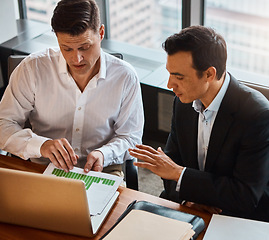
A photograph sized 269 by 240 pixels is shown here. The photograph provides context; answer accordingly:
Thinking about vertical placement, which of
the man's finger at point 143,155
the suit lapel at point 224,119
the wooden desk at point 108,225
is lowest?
the wooden desk at point 108,225

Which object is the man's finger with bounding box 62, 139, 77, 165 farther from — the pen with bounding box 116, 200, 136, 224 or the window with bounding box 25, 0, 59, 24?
the window with bounding box 25, 0, 59, 24

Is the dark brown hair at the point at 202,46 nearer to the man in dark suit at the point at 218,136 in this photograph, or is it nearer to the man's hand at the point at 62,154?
the man in dark suit at the point at 218,136

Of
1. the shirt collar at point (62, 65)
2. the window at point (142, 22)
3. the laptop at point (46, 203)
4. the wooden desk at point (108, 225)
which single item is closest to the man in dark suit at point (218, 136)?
the wooden desk at point (108, 225)

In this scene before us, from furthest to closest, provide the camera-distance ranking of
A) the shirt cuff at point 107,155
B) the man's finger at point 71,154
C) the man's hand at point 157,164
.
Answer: the shirt cuff at point 107,155, the man's finger at point 71,154, the man's hand at point 157,164

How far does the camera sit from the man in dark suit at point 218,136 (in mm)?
1912

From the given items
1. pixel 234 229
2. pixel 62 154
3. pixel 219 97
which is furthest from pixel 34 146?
pixel 234 229

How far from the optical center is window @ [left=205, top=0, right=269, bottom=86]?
3316 mm

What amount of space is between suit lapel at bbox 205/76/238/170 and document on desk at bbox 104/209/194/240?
428 mm

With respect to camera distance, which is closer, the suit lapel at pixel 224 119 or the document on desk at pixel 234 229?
the document on desk at pixel 234 229

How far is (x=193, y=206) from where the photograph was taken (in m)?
2.05

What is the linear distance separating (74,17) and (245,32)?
1.69 meters

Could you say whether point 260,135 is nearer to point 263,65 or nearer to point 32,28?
point 263,65

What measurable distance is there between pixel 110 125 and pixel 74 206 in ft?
2.69

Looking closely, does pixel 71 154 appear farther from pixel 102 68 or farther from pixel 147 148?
pixel 102 68
